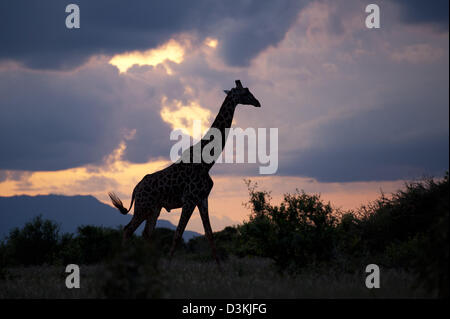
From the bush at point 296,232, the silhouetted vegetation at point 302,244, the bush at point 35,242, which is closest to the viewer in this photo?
the silhouetted vegetation at point 302,244

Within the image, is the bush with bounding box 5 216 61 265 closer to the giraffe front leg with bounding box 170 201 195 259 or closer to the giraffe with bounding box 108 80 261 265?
the giraffe with bounding box 108 80 261 265

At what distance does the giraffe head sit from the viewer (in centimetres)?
1441

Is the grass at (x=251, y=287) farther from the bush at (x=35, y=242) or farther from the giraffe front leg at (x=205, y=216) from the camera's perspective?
the bush at (x=35, y=242)

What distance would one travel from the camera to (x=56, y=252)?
2039 cm

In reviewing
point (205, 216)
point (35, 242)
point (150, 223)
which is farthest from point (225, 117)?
point (35, 242)

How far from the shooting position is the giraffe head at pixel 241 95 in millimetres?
14414

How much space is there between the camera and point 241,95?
14453 millimetres

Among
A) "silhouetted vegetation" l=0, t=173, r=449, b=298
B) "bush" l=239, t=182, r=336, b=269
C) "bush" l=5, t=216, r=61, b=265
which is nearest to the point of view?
"silhouetted vegetation" l=0, t=173, r=449, b=298

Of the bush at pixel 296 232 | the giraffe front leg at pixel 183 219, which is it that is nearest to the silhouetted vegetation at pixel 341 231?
the bush at pixel 296 232

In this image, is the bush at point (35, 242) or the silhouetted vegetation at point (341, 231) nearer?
the silhouetted vegetation at point (341, 231)

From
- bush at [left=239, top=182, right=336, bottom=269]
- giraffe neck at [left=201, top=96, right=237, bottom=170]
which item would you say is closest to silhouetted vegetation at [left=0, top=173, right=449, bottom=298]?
bush at [left=239, top=182, right=336, bottom=269]

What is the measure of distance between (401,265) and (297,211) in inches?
138

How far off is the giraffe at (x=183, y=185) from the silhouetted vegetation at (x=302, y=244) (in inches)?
53.5
